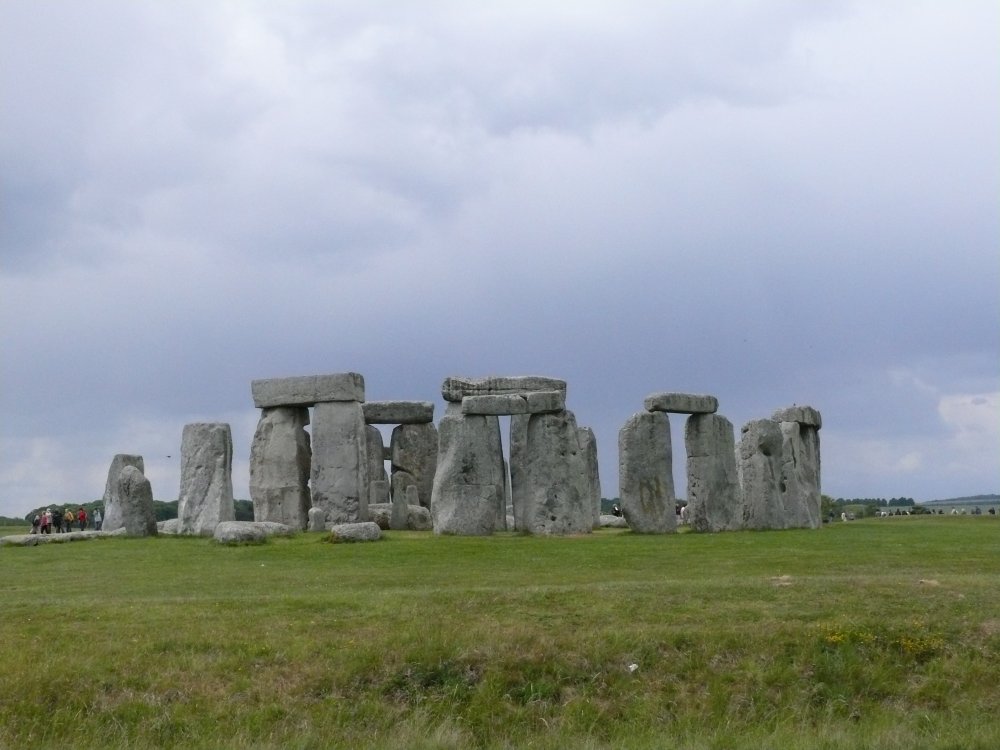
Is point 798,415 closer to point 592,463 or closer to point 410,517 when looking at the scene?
point 592,463

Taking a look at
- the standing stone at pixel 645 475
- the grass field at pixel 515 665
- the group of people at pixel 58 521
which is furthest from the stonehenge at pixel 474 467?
the grass field at pixel 515 665

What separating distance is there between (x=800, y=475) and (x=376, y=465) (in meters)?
11.7

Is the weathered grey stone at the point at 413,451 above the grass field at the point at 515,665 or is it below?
above

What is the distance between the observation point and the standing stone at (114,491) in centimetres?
3169

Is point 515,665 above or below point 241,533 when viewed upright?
below

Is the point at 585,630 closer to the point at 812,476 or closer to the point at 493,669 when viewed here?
the point at 493,669

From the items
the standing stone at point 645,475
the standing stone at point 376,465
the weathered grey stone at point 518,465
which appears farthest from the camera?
the standing stone at point 376,465

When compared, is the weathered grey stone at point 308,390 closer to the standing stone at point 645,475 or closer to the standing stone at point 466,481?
the standing stone at point 466,481

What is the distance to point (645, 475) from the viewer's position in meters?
27.8

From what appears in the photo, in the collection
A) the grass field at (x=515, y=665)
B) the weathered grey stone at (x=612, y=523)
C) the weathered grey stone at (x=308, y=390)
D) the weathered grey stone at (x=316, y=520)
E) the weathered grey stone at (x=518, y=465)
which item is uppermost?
the weathered grey stone at (x=308, y=390)

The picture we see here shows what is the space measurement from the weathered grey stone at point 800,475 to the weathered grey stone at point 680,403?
291 cm

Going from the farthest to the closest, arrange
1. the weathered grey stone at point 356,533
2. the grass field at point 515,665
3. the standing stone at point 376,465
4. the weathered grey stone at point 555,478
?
1. the standing stone at point 376,465
2. the weathered grey stone at point 555,478
3. the weathered grey stone at point 356,533
4. the grass field at point 515,665

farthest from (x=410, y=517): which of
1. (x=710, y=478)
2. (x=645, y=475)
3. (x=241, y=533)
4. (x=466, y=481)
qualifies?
(x=710, y=478)

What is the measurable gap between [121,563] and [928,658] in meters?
13.9
